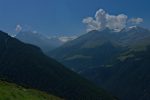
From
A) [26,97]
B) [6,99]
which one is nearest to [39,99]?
[26,97]

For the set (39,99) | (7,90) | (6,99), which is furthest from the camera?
(39,99)

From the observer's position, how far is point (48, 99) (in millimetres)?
68188

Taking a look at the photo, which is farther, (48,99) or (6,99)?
(48,99)

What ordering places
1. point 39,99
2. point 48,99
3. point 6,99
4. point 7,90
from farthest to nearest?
point 48,99
point 39,99
point 7,90
point 6,99

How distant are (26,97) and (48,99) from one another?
29.6 feet

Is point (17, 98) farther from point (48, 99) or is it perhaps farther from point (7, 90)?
point (48, 99)

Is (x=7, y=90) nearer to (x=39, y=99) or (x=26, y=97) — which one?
(x=26, y=97)

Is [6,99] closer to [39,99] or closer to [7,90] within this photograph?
[7,90]

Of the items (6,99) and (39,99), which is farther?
(39,99)

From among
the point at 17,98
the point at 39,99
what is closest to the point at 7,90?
the point at 17,98

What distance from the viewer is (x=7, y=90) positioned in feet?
192

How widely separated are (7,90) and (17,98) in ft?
9.48

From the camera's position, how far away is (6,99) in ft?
176

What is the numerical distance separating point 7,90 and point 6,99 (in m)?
4.88
